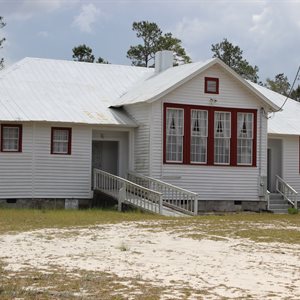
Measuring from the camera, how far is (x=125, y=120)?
31500mm

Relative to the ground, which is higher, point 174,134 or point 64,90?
point 64,90

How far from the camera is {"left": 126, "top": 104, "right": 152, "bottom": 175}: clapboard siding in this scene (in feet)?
101

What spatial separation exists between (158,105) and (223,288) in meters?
19.9

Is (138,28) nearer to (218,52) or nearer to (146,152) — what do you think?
(218,52)

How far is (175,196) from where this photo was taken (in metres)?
29.2

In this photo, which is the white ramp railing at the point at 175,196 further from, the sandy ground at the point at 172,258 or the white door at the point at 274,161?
the sandy ground at the point at 172,258

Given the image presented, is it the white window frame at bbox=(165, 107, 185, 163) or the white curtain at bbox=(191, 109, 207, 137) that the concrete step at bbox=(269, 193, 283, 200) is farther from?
the white window frame at bbox=(165, 107, 185, 163)

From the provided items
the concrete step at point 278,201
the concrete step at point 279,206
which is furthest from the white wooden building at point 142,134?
the concrete step at point 278,201

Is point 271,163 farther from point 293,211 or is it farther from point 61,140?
point 61,140

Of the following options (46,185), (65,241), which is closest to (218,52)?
(46,185)

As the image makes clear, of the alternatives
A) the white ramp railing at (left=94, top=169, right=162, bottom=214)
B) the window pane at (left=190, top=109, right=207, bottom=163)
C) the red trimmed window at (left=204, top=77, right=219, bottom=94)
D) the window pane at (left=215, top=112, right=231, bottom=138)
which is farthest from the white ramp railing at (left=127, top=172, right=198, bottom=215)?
the red trimmed window at (left=204, top=77, right=219, bottom=94)

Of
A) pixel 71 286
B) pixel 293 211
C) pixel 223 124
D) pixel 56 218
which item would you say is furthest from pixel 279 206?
pixel 71 286

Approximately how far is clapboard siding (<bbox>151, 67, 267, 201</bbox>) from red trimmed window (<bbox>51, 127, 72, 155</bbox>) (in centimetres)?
363

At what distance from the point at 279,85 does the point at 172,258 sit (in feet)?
220
